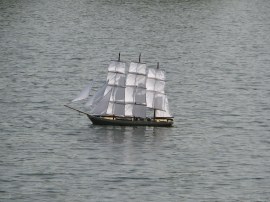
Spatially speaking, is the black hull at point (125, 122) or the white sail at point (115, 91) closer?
the black hull at point (125, 122)

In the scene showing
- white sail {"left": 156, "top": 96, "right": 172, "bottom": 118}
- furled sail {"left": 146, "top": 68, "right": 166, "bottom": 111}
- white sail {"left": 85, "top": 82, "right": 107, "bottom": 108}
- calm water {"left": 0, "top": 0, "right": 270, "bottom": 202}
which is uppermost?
furled sail {"left": 146, "top": 68, "right": 166, "bottom": 111}

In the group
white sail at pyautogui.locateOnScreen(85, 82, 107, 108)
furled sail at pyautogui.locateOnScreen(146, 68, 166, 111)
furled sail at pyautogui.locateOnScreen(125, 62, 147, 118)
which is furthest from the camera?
furled sail at pyautogui.locateOnScreen(146, 68, 166, 111)

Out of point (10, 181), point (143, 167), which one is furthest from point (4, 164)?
point (143, 167)

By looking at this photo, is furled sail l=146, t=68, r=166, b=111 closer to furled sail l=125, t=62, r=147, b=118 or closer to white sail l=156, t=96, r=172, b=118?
white sail l=156, t=96, r=172, b=118

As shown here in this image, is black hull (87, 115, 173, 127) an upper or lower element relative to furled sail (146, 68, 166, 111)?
lower

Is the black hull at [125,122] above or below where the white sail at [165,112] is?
below

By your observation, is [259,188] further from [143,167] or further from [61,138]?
[61,138]

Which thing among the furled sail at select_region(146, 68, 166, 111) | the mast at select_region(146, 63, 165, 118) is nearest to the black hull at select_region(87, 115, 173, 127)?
the mast at select_region(146, 63, 165, 118)

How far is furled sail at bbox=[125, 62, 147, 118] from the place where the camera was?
154m

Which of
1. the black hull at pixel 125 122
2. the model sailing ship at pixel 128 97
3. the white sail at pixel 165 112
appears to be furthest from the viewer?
the white sail at pixel 165 112

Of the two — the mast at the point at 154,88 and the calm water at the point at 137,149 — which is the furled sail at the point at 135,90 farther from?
the calm water at the point at 137,149

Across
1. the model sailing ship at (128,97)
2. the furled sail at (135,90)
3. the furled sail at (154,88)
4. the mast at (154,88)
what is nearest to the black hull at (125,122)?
the model sailing ship at (128,97)

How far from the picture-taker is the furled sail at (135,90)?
15388 centimetres

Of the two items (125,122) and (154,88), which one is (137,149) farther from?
(154,88)
